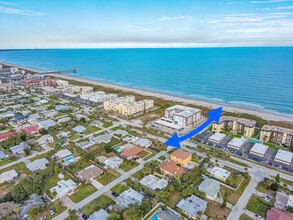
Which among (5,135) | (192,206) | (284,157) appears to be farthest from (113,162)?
(284,157)

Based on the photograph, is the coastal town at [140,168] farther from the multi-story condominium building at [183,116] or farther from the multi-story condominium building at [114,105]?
the multi-story condominium building at [114,105]

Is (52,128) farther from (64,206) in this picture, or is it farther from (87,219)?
(87,219)

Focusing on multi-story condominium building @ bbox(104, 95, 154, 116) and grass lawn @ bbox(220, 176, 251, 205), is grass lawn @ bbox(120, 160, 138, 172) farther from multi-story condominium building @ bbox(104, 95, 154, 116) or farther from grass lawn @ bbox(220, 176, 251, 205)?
multi-story condominium building @ bbox(104, 95, 154, 116)

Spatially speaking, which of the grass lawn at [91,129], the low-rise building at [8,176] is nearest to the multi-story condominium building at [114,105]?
the grass lawn at [91,129]

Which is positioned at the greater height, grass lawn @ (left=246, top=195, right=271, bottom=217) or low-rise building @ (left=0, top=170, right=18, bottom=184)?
grass lawn @ (left=246, top=195, right=271, bottom=217)

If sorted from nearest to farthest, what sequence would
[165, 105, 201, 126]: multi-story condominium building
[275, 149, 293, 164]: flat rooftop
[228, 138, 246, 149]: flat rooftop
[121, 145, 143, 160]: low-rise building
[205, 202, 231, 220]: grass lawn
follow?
[205, 202, 231, 220]: grass lawn → [275, 149, 293, 164]: flat rooftop → [121, 145, 143, 160]: low-rise building → [228, 138, 246, 149]: flat rooftop → [165, 105, 201, 126]: multi-story condominium building

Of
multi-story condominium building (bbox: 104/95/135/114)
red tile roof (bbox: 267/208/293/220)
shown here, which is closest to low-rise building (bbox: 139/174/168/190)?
red tile roof (bbox: 267/208/293/220)
